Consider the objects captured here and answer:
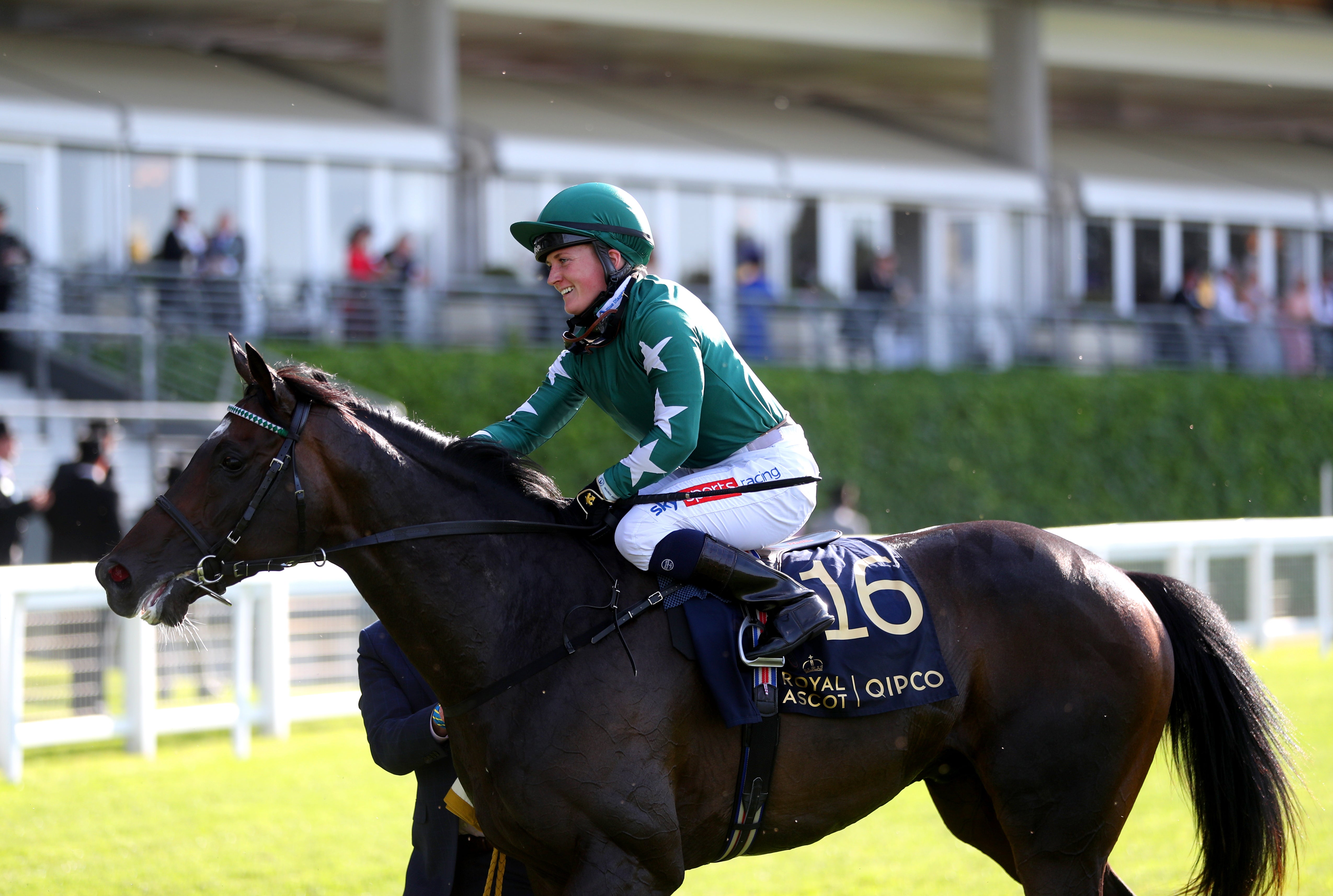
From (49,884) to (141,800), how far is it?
147 cm

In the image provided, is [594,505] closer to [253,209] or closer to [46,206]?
[46,206]

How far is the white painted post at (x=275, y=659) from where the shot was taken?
7762 mm

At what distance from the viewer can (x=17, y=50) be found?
14836 millimetres

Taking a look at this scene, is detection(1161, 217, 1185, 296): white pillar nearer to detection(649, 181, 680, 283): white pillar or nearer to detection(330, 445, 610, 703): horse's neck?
detection(649, 181, 680, 283): white pillar

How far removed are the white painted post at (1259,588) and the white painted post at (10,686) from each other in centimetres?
837

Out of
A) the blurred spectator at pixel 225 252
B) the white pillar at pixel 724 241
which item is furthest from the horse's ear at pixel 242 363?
the white pillar at pixel 724 241

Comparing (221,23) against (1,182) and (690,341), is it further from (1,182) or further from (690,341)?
(690,341)

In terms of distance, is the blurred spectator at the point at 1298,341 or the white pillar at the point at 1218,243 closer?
the blurred spectator at the point at 1298,341

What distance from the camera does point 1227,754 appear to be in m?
3.73

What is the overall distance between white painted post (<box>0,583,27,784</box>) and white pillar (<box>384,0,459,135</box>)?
10.2m

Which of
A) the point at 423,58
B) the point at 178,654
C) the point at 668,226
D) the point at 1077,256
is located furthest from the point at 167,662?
the point at 1077,256

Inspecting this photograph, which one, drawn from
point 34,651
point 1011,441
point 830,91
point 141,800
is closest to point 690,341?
point 141,800

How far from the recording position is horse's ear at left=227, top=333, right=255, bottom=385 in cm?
309

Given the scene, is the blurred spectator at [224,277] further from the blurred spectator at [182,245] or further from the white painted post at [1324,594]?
the white painted post at [1324,594]
